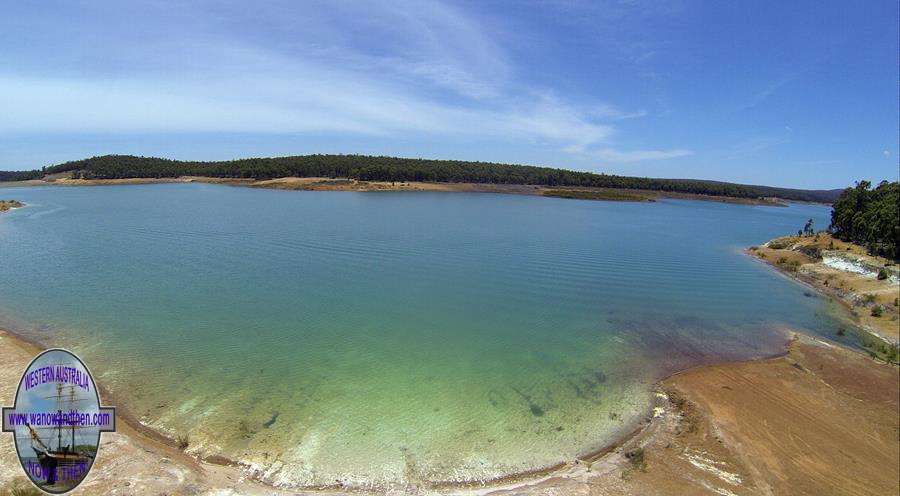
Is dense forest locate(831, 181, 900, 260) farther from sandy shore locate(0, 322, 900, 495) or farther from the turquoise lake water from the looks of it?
sandy shore locate(0, 322, 900, 495)

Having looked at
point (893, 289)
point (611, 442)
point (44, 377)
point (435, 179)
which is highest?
point (435, 179)

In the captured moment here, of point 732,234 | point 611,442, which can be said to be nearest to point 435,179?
point 732,234

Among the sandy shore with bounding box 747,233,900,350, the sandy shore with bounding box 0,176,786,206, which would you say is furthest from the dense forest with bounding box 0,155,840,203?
the sandy shore with bounding box 747,233,900,350

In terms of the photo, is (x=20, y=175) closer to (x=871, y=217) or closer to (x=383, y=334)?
(x=383, y=334)

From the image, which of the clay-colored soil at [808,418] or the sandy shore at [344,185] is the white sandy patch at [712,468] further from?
the sandy shore at [344,185]

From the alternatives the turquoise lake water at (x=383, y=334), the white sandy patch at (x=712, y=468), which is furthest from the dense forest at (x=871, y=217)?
the white sandy patch at (x=712, y=468)

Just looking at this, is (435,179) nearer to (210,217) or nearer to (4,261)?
(210,217)

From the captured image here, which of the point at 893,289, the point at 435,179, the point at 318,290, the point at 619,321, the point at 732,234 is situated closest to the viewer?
the point at 619,321

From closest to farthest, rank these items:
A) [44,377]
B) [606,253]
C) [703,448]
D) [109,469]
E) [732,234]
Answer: [44,377] < [109,469] < [703,448] < [606,253] < [732,234]
